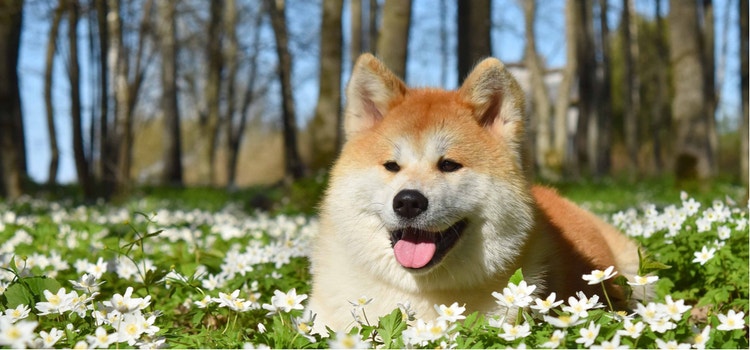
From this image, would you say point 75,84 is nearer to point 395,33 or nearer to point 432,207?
point 395,33

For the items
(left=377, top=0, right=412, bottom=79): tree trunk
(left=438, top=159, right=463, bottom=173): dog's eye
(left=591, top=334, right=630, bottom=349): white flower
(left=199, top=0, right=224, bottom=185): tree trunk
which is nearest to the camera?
(left=591, top=334, right=630, bottom=349): white flower

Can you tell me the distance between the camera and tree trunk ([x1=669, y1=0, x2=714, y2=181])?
12.6 metres

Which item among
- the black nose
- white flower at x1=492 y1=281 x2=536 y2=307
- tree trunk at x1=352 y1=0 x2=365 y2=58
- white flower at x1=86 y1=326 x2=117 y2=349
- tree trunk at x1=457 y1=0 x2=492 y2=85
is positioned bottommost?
white flower at x1=86 y1=326 x2=117 y2=349

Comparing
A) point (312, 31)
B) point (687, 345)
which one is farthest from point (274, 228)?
point (312, 31)

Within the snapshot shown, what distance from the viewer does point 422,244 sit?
10.9 ft

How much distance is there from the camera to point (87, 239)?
239 inches

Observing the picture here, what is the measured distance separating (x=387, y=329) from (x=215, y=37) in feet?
77.7

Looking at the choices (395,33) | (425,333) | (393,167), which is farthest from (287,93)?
(425,333)

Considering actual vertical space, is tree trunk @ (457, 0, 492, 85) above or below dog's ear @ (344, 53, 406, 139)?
above

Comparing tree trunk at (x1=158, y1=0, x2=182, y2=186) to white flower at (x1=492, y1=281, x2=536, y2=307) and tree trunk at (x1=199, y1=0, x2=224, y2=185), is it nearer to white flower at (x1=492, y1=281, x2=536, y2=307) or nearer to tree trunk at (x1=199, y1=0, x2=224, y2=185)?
tree trunk at (x1=199, y1=0, x2=224, y2=185)

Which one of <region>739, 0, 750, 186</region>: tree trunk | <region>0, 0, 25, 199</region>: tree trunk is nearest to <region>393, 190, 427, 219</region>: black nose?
<region>0, 0, 25, 199</region>: tree trunk

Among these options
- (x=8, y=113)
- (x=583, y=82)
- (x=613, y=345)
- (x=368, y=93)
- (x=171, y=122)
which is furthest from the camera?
(x=583, y=82)

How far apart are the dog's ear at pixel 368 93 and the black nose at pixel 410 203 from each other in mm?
761

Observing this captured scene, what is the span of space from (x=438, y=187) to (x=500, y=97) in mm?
751
